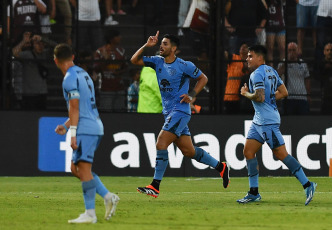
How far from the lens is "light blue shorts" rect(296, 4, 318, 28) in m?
20.9

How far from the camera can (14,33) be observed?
66.6 ft

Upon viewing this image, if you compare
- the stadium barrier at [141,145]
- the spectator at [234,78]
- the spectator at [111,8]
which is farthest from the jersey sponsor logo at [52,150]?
the spectator at [234,78]

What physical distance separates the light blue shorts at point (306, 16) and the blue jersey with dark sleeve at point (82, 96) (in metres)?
10.7

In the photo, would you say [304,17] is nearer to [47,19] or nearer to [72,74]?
[47,19]

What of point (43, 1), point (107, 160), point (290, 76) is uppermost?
point (43, 1)

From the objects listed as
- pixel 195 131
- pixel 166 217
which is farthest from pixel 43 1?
pixel 166 217

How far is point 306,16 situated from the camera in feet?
68.9

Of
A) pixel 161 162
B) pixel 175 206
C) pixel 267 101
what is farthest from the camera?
pixel 161 162

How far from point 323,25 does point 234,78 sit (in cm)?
225

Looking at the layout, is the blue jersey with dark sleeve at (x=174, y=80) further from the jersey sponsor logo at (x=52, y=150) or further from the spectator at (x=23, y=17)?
the spectator at (x=23, y=17)

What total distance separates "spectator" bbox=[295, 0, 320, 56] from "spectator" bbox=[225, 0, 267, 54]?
0.77 m

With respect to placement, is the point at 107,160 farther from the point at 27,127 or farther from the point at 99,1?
the point at 99,1

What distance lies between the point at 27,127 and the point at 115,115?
184 centimetres

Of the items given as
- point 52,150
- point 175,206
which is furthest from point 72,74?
point 52,150
